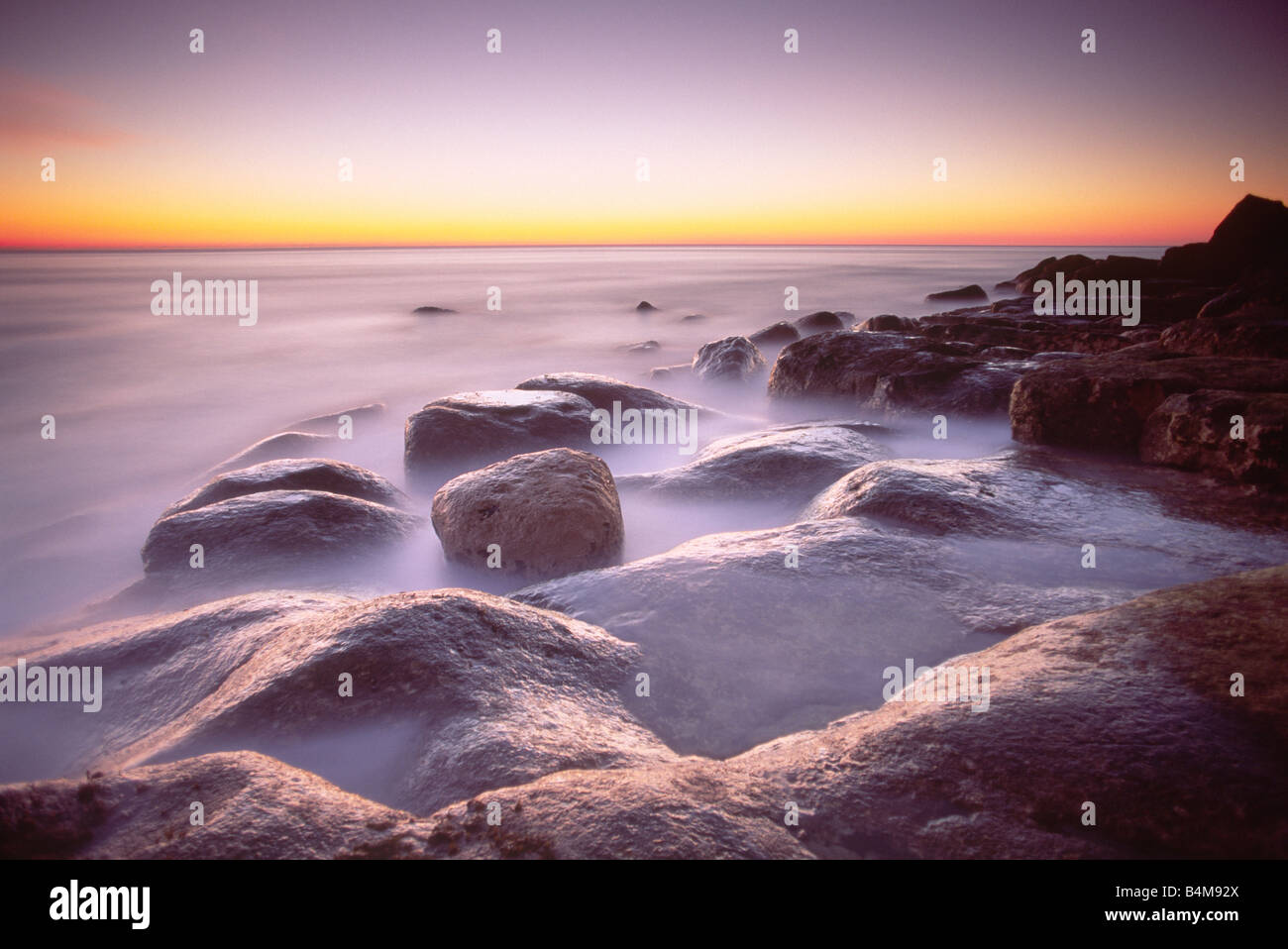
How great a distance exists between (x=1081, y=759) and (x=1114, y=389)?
500cm

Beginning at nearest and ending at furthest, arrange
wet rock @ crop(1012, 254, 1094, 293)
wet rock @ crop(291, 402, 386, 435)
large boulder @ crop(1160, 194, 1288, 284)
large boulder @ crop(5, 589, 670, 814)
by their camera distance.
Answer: large boulder @ crop(5, 589, 670, 814) < wet rock @ crop(291, 402, 386, 435) < large boulder @ crop(1160, 194, 1288, 284) < wet rock @ crop(1012, 254, 1094, 293)

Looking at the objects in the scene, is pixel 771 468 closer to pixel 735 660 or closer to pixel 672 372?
pixel 735 660

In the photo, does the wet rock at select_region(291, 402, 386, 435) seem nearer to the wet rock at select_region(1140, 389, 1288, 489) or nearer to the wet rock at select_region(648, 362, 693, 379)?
the wet rock at select_region(648, 362, 693, 379)

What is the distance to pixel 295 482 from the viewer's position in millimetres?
6055

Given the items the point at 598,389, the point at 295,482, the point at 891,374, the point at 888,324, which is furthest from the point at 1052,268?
the point at 295,482

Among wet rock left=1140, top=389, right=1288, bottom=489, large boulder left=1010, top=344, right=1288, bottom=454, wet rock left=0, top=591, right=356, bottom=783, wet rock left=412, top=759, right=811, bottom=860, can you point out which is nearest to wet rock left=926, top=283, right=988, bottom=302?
large boulder left=1010, top=344, right=1288, bottom=454

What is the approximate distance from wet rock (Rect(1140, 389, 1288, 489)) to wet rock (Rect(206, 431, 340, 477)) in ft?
31.6

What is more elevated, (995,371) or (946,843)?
(995,371)

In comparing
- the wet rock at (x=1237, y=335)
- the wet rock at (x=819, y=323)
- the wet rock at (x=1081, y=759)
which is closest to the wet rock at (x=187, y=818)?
the wet rock at (x=1081, y=759)

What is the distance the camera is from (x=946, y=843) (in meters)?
1.95

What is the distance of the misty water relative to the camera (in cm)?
439
